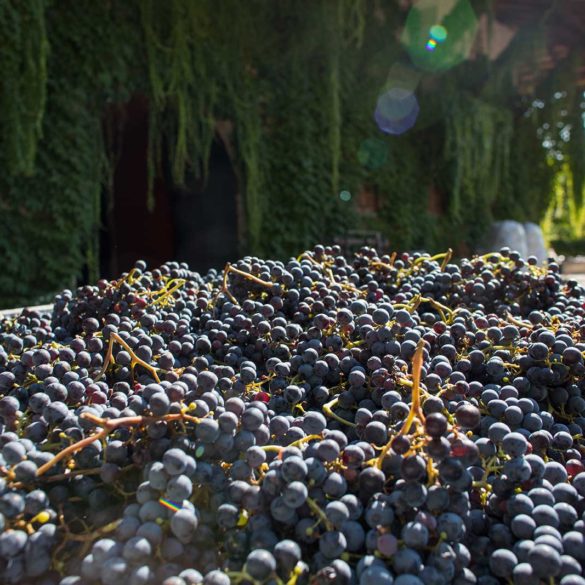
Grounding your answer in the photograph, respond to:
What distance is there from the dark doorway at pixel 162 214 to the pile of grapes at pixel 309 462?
15.2 feet

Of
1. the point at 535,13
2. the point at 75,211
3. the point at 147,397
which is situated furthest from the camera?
the point at 535,13

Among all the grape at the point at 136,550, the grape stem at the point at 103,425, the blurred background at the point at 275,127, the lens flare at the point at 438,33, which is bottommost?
the grape at the point at 136,550

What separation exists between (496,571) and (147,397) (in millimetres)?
431

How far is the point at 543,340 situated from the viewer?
2.81 feet

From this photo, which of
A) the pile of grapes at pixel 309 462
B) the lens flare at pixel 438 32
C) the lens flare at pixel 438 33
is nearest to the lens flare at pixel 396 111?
the lens flare at pixel 438 32

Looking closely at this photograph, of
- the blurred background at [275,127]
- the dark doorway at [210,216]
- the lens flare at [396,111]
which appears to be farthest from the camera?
the lens flare at [396,111]

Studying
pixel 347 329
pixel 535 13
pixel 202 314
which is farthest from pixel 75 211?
pixel 535 13

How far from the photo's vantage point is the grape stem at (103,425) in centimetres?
58

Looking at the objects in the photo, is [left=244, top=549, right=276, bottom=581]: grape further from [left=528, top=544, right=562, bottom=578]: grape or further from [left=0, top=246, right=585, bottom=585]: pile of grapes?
[left=528, top=544, right=562, bottom=578]: grape

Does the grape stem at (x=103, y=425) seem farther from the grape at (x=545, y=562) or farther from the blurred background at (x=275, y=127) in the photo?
the blurred background at (x=275, y=127)

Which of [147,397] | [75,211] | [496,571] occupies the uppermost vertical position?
[75,211]

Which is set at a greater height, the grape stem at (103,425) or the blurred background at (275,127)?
the blurred background at (275,127)

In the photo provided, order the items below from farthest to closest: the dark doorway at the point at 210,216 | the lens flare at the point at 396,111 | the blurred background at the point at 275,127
Result: 1. the lens flare at the point at 396,111
2. the dark doorway at the point at 210,216
3. the blurred background at the point at 275,127

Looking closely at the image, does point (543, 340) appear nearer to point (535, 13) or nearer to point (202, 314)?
point (202, 314)
